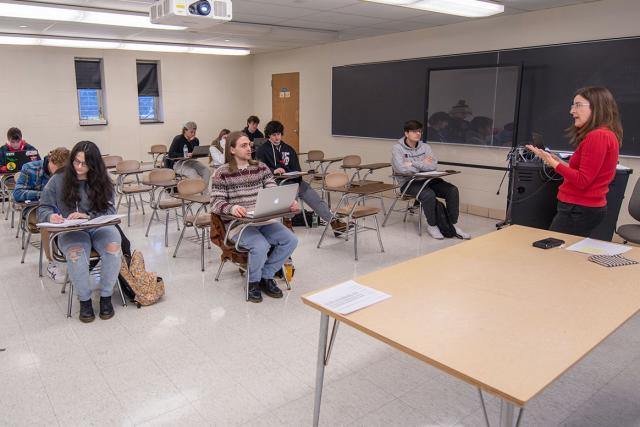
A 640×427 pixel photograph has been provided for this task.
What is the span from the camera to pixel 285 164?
18.4 ft

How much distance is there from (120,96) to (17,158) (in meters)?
3.40

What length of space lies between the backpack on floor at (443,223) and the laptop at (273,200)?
2.39 m

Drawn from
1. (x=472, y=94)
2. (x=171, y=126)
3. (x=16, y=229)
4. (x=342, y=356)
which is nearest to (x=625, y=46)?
(x=472, y=94)

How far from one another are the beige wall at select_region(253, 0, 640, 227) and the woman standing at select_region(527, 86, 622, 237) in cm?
269

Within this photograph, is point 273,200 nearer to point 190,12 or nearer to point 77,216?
point 77,216

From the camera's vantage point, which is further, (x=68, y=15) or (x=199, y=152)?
(x=199, y=152)

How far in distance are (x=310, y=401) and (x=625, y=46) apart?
4.96m

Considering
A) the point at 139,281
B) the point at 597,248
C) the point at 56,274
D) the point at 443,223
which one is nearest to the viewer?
the point at 597,248

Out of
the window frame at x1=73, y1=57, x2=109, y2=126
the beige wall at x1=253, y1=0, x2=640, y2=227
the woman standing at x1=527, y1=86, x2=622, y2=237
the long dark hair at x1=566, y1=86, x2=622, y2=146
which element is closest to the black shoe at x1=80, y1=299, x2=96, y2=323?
the woman standing at x1=527, y1=86, x2=622, y2=237

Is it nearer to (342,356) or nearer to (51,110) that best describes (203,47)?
(51,110)

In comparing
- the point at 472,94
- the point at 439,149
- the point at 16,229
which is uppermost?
the point at 472,94

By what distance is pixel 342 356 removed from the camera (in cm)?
285

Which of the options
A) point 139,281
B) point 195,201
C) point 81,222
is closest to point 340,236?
point 195,201

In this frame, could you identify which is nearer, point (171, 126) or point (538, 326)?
point (538, 326)
